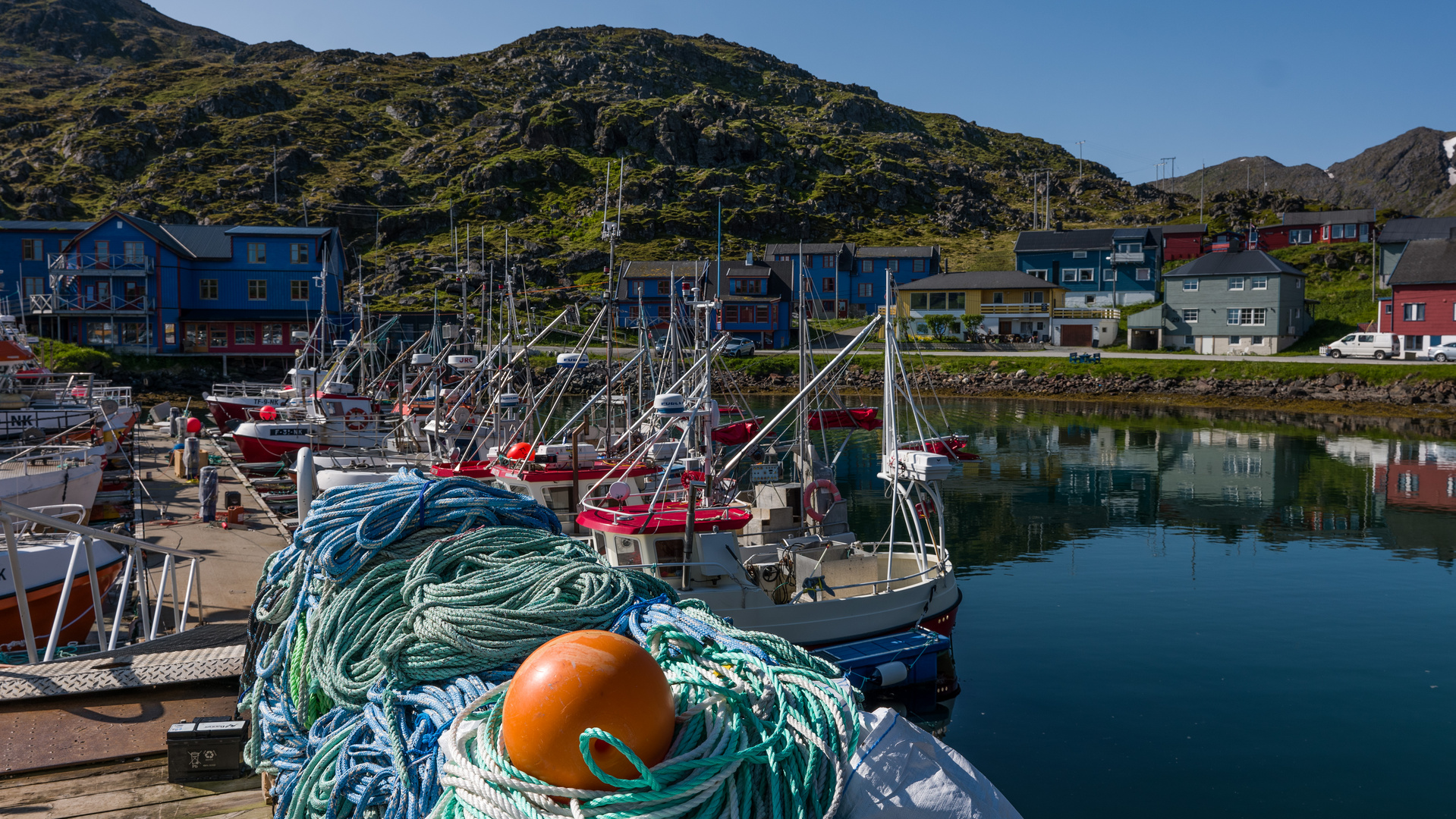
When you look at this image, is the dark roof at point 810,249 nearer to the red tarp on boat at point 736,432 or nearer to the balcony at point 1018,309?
the balcony at point 1018,309

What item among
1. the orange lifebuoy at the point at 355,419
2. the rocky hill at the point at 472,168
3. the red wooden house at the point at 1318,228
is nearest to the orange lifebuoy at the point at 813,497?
the orange lifebuoy at the point at 355,419

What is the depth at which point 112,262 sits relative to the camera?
57.9m

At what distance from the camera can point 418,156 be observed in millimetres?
124938

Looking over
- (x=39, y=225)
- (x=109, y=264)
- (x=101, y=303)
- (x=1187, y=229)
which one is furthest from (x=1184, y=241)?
(x=39, y=225)

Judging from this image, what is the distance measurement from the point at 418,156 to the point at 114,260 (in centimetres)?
7122

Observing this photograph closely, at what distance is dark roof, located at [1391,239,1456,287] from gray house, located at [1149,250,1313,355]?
6.11 metres

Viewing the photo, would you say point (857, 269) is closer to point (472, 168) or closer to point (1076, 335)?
point (1076, 335)

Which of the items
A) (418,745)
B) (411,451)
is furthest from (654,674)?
(411,451)

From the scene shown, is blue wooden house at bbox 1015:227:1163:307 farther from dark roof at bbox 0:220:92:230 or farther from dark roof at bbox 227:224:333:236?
dark roof at bbox 0:220:92:230

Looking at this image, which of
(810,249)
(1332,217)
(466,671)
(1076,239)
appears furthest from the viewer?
(810,249)

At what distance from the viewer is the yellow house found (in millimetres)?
72500

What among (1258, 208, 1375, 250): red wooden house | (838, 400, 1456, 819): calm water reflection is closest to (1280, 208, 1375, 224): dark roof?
(1258, 208, 1375, 250): red wooden house

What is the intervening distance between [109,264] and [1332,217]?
93.4m

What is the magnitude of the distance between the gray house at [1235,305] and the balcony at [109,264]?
65.9 meters
